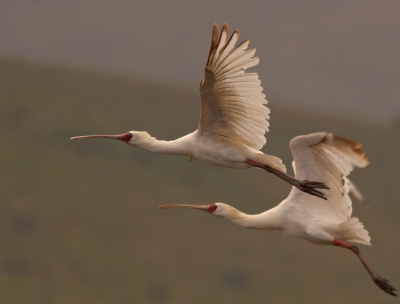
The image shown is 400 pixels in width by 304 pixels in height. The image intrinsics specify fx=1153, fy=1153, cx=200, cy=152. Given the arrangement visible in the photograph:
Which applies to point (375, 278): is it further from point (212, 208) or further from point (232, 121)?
point (232, 121)

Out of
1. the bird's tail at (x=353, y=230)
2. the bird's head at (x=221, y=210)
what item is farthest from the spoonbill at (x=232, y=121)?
the bird's head at (x=221, y=210)

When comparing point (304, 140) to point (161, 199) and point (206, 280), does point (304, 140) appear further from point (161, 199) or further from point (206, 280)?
point (161, 199)

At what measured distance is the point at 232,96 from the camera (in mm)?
14344

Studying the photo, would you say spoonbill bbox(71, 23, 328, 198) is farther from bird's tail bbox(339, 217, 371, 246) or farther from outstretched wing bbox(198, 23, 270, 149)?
bird's tail bbox(339, 217, 371, 246)

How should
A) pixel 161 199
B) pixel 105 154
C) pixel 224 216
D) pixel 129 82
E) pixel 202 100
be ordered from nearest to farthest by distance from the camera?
1. pixel 202 100
2. pixel 224 216
3. pixel 161 199
4. pixel 105 154
5. pixel 129 82

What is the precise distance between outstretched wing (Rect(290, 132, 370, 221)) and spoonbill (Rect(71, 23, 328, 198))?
202 millimetres

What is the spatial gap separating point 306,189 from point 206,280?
67.8 metres

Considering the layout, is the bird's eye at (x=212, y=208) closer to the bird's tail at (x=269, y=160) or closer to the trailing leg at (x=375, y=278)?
the bird's tail at (x=269, y=160)

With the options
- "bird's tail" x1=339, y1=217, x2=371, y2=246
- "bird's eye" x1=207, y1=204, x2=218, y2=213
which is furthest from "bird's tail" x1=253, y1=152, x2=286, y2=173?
"bird's eye" x1=207, y1=204, x2=218, y2=213

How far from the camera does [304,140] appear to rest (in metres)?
14.5

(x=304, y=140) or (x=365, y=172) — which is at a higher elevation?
(x=304, y=140)

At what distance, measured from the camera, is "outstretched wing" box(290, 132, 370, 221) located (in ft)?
46.9

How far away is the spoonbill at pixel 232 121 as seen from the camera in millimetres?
13977

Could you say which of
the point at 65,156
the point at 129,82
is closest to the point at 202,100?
the point at 65,156
